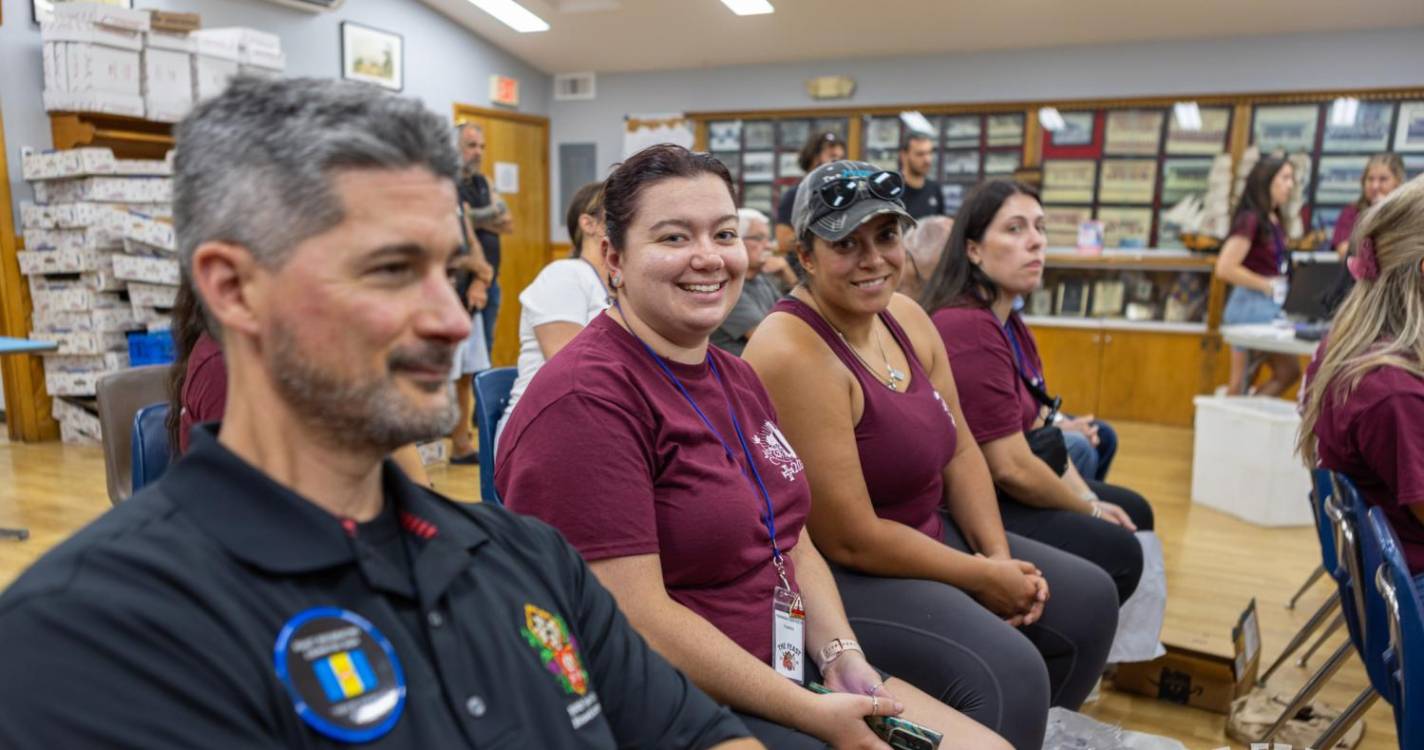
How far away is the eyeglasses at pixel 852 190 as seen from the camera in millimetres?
1831

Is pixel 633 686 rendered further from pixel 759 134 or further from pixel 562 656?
pixel 759 134

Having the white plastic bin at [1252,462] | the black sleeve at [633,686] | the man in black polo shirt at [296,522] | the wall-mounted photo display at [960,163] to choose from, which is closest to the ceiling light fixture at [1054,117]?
the wall-mounted photo display at [960,163]

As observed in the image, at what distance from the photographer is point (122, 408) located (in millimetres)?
2328

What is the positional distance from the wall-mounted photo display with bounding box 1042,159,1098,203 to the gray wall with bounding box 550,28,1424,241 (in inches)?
18.2

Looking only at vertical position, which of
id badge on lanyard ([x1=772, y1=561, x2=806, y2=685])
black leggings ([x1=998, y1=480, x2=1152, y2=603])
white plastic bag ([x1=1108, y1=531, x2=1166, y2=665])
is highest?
id badge on lanyard ([x1=772, y1=561, x2=806, y2=685])

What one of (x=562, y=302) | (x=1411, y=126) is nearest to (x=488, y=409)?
(x=562, y=302)

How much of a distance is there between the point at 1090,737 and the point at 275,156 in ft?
5.51

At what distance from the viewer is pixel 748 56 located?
7195mm

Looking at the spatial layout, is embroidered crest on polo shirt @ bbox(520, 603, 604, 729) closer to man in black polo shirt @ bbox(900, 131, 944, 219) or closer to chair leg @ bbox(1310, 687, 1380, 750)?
chair leg @ bbox(1310, 687, 1380, 750)

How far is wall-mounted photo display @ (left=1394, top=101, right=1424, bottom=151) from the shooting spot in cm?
576

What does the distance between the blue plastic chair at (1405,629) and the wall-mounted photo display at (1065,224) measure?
5.36 meters

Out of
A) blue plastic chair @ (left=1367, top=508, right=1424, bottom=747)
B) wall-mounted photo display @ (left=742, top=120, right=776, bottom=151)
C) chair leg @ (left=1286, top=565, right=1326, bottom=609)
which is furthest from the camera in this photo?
wall-mounted photo display @ (left=742, top=120, right=776, bottom=151)

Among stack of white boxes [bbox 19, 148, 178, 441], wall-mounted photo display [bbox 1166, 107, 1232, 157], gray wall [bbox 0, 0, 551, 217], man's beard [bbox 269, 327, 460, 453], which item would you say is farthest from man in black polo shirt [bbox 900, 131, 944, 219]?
man's beard [bbox 269, 327, 460, 453]

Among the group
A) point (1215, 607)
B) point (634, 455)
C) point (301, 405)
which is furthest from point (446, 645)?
point (1215, 607)
